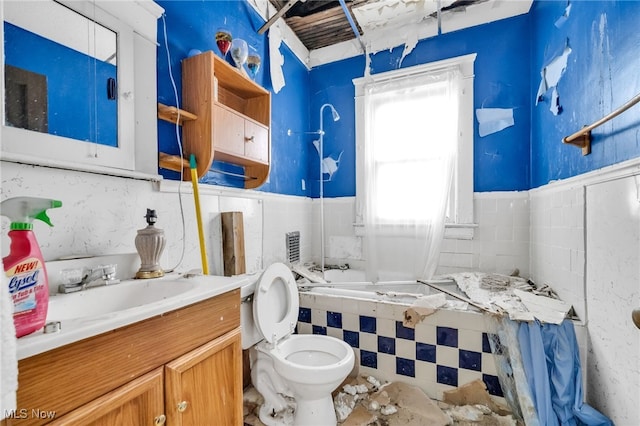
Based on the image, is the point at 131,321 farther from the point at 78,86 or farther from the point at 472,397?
the point at 472,397

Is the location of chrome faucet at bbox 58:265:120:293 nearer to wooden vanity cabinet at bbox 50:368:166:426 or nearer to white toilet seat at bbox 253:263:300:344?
wooden vanity cabinet at bbox 50:368:166:426

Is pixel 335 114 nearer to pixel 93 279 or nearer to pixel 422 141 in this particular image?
pixel 422 141

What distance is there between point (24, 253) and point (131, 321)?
0.81 ft

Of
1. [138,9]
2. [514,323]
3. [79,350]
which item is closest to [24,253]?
[79,350]

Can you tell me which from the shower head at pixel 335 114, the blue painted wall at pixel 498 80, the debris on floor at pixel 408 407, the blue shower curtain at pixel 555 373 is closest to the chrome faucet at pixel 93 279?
the debris on floor at pixel 408 407

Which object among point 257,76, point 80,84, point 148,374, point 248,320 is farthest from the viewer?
point 257,76

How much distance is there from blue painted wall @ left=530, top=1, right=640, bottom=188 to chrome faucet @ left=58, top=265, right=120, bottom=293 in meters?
1.84

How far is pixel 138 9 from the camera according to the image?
116 centimetres

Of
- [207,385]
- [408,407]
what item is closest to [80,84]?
[207,385]

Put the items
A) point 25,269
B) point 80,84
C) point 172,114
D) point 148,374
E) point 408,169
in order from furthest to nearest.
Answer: point 408,169 → point 172,114 → point 80,84 → point 148,374 → point 25,269

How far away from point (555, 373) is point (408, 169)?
1.54m

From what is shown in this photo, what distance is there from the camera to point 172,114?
4.11 ft

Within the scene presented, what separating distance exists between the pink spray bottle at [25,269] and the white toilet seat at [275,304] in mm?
902

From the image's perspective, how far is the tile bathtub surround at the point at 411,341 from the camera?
57.1 inches
